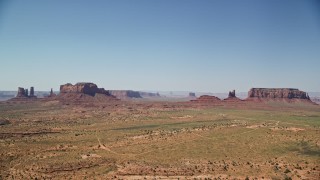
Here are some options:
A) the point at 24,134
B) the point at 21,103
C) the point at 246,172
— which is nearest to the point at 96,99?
the point at 21,103

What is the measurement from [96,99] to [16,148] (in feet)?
416

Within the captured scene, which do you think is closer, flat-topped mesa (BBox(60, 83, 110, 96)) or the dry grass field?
the dry grass field

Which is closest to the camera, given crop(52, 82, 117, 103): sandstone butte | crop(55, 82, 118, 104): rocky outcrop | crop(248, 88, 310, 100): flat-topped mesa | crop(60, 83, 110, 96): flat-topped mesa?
crop(55, 82, 118, 104): rocky outcrop

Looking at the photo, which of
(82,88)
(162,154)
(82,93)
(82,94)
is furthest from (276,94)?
(162,154)

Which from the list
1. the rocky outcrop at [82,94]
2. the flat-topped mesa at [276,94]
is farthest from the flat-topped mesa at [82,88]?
the flat-topped mesa at [276,94]

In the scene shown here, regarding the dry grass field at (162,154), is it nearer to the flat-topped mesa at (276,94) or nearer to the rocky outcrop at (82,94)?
the rocky outcrop at (82,94)

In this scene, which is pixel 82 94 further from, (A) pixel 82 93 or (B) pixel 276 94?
(B) pixel 276 94

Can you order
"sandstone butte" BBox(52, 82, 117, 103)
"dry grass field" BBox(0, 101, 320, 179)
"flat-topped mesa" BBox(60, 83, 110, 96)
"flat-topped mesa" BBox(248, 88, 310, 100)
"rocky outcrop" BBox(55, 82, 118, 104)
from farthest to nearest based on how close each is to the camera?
"flat-topped mesa" BBox(248, 88, 310, 100)
"flat-topped mesa" BBox(60, 83, 110, 96)
"sandstone butte" BBox(52, 82, 117, 103)
"rocky outcrop" BBox(55, 82, 118, 104)
"dry grass field" BBox(0, 101, 320, 179)

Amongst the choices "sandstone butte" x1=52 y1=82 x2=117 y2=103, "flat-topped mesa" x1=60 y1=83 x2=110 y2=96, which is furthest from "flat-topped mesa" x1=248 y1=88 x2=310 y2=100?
"flat-topped mesa" x1=60 y1=83 x2=110 y2=96

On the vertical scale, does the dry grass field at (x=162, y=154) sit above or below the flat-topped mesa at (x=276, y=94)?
below

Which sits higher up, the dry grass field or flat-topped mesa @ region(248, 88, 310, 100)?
flat-topped mesa @ region(248, 88, 310, 100)

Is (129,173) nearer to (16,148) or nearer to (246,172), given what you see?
(246,172)

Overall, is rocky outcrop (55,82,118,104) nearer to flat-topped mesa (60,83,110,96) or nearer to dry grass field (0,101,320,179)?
flat-topped mesa (60,83,110,96)

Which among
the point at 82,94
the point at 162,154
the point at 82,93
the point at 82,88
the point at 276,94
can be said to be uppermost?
the point at 82,88
